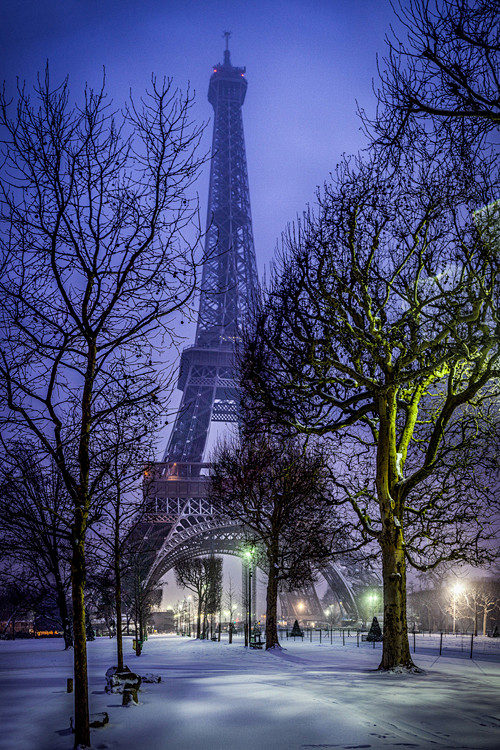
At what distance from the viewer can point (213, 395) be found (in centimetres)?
7112

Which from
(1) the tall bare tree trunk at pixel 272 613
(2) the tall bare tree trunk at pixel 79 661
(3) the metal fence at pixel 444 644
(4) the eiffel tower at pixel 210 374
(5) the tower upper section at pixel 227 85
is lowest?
(3) the metal fence at pixel 444 644

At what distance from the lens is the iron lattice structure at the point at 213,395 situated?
56.9m

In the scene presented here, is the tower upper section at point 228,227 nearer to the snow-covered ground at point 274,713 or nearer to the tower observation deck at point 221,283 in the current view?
the tower observation deck at point 221,283

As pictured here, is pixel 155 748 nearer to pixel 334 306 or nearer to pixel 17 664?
pixel 334 306

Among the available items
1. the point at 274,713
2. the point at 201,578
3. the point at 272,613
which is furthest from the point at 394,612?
the point at 201,578

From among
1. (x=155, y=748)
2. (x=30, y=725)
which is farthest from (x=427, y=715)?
(x=30, y=725)

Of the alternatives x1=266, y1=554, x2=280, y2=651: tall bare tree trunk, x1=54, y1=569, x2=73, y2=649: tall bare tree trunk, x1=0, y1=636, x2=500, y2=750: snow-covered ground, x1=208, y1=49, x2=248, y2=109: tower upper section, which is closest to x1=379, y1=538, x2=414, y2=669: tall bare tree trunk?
x1=0, y1=636, x2=500, y2=750: snow-covered ground

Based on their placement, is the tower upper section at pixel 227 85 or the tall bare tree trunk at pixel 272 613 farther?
the tower upper section at pixel 227 85

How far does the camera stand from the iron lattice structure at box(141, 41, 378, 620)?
5691cm

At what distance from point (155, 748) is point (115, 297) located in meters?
5.19

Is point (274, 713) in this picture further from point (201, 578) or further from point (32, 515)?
point (201, 578)

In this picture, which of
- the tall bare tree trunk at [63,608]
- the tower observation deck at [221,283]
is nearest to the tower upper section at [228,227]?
the tower observation deck at [221,283]

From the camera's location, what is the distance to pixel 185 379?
70.0 meters

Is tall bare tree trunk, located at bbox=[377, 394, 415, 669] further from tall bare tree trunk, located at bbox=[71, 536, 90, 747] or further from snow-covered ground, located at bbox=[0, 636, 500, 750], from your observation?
tall bare tree trunk, located at bbox=[71, 536, 90, 747]
